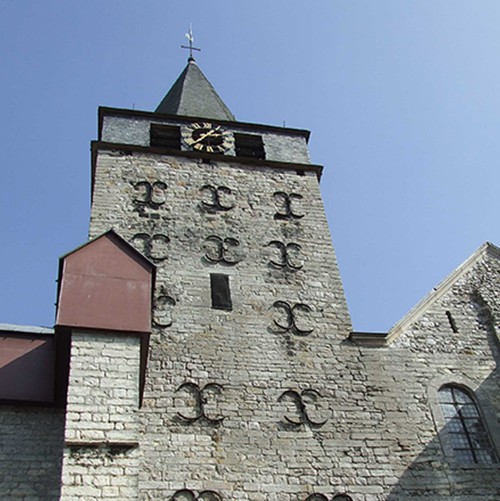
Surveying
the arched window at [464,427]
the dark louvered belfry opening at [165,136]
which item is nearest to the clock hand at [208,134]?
the dark louvered belfry opening at [165,136]

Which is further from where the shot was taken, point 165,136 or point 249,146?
point 249,146

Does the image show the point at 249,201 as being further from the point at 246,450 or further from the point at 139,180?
the point at 246,450

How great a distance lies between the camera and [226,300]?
40.5 ft

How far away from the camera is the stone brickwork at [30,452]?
8398 millimetres

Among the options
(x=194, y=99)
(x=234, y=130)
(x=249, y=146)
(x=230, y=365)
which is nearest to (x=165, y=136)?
(x=234, y=130)

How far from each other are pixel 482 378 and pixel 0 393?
7.95 m

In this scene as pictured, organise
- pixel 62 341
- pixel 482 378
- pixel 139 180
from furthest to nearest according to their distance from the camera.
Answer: pixel 139 180 < pixel 482 378 < pixel 62 341

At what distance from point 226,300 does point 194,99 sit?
8516mm

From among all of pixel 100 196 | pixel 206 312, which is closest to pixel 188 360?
pixel 206 312

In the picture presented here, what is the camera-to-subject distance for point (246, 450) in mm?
10016

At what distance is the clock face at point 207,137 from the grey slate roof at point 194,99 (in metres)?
0.82

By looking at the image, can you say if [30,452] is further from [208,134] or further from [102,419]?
[208,134]

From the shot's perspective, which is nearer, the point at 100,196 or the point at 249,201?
the point at 100,196

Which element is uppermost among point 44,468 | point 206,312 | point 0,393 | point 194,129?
point 194,129
